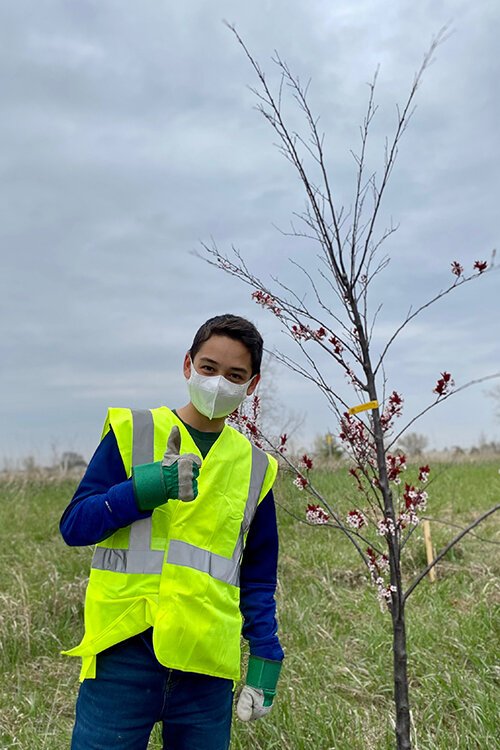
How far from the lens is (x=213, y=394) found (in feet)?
7.30

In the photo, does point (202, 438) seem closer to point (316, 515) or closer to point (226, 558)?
point (226, 558)

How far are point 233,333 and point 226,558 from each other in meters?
0.72

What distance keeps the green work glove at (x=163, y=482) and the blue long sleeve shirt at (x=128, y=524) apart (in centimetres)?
3

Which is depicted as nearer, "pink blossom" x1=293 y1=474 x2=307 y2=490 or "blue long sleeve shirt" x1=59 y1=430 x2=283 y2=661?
"blue long sleeve shirt" x1=59 y1=430 x2=283 y2=661

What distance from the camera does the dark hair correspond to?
223cm

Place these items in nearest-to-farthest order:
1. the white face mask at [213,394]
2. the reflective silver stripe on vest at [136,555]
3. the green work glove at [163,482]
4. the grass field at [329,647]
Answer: the green work glove at [163,482]
the reflective silver stripe on vest at [136,555]
the white face mask at [213,394]
the grass field at [329,647]

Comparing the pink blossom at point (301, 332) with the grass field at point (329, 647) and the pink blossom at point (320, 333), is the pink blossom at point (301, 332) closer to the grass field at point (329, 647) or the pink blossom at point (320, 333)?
the pink blossom at point (320, 333)

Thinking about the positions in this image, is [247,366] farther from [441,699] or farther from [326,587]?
[326,587]

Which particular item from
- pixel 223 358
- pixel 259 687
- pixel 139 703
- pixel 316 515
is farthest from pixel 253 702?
pixel 223 358

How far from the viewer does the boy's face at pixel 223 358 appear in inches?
88.5

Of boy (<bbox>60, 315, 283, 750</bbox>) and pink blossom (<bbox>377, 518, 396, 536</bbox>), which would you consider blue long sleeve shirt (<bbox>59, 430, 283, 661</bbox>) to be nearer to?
boy (<bbox>60, 315, 283, 750</bbox>)

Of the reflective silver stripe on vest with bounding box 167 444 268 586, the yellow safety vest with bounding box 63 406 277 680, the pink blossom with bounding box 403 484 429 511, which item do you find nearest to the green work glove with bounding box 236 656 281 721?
the yellow safety vest with bounding box 63 406 277 680

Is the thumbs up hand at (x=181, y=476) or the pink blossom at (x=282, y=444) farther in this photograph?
the pink blossom at (x=282, y=444)

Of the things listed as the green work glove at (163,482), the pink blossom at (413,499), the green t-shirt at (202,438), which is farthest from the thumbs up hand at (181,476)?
the pink blossom at (413,499)
